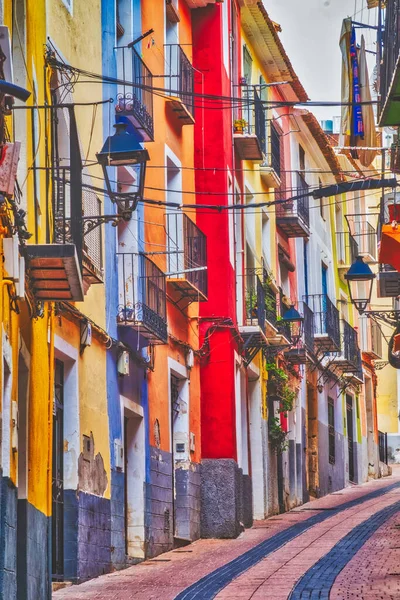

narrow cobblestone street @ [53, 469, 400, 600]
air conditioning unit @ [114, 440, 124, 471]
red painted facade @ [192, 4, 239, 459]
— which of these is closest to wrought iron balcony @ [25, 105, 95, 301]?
air conditioning unit @ [114, 440, 124, 471]

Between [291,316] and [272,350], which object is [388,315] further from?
[272,350]

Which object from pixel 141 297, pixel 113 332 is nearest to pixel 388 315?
pixel 141 297

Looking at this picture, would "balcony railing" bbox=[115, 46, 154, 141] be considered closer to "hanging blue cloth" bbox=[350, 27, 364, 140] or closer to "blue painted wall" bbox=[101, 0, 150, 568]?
"blue painted wall" bbox=[101, 0, 150, 568]

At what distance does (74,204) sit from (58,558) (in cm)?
423

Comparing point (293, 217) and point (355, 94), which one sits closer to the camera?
point (355, 94)

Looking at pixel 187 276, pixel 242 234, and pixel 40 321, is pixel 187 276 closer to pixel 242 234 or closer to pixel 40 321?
pixel 242 234

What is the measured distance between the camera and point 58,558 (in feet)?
50.0

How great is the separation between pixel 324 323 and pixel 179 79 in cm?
1345

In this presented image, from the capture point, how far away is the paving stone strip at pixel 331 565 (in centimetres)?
1415

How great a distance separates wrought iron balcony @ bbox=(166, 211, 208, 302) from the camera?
21109 mm

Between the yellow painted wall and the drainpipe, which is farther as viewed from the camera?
the yellow painted wall

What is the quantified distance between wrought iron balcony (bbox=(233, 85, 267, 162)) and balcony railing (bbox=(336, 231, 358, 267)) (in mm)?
12826

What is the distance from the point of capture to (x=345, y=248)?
133 ft

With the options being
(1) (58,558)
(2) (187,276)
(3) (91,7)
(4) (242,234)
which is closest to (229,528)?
(2) (187,276)
